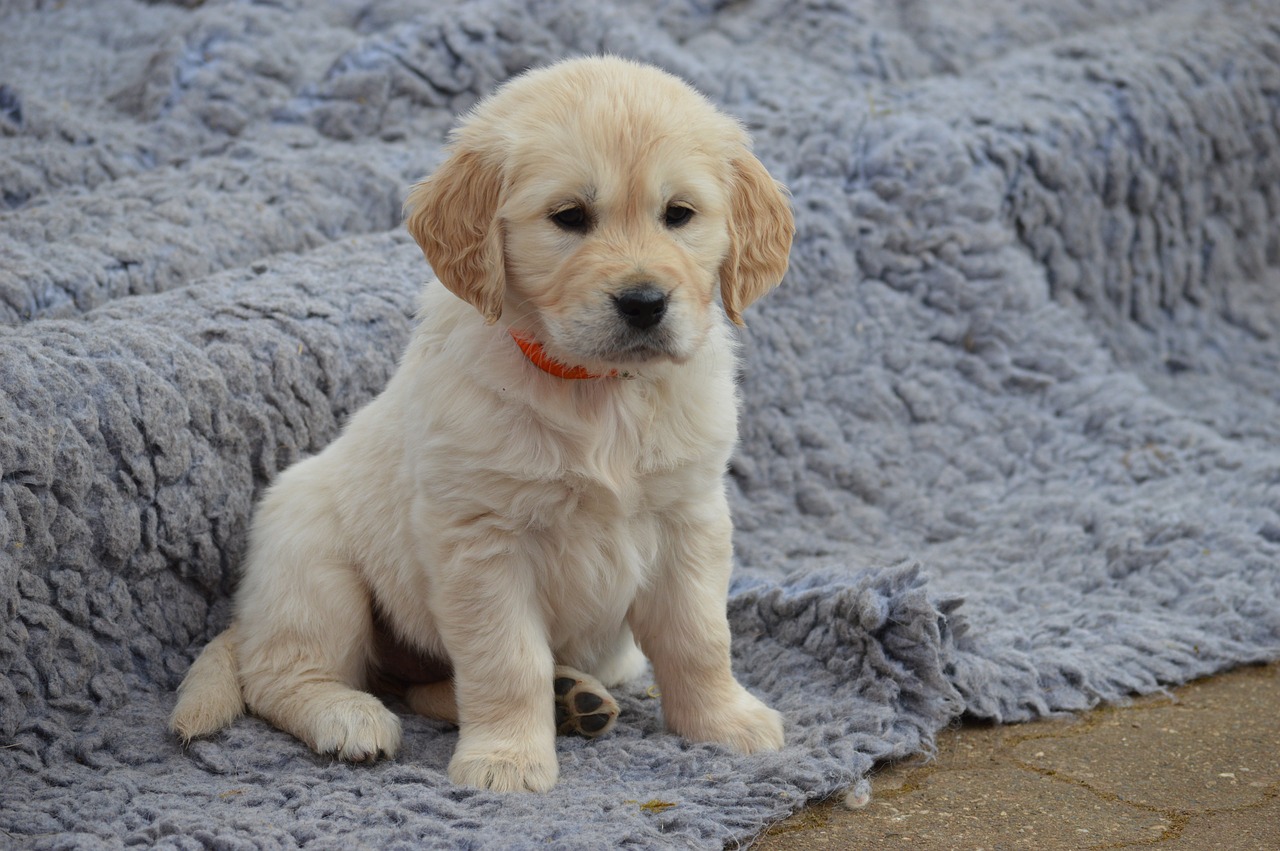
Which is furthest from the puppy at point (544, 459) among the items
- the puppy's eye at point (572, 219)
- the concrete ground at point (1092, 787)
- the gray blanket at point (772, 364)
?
the concrete ground at point (1092, 787)

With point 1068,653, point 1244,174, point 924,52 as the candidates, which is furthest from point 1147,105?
point 1068,653

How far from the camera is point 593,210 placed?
7.85 ft

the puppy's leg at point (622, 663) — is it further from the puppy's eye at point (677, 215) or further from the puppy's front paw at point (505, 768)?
the puppy's eye at point (677, 215)

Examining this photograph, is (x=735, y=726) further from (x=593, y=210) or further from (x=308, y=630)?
(x=593, y=210)

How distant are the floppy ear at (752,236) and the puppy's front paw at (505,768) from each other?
0.96 m

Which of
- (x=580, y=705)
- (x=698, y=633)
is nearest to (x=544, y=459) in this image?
(x=698, y=633)

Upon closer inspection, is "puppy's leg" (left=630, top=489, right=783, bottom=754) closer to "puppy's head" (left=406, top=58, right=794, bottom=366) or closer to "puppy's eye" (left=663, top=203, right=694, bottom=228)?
"puppy's head" (left=406, top=58, right=794, bottom=366)

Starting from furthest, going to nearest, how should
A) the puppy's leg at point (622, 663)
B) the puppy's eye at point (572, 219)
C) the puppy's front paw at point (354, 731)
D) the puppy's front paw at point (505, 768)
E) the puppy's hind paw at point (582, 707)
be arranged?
1. the puppy's leg at point (622, 663)
2. the puppy's hind paw at point (582, 707)
3. the puppy's front paw at point (354, 731)
4. the puppy's front paw at point (505, 768)
5. the puppy's eye at point (572, 219)

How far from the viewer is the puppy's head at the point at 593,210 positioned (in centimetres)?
236

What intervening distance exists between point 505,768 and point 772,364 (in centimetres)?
210

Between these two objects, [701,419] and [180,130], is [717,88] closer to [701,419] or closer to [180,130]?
[180,130]

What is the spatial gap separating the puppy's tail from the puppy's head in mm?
1052

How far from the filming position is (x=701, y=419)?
2.65 metres

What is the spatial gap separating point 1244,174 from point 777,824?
4.03m
